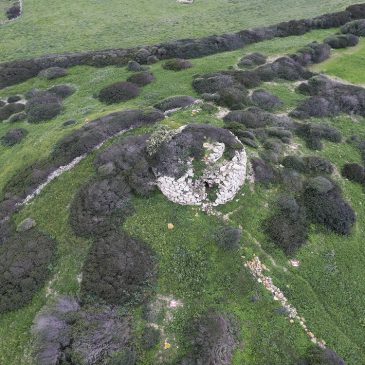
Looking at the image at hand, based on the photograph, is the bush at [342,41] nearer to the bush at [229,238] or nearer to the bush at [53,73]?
the bush at [53,73]

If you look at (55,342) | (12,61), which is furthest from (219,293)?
(12,61)

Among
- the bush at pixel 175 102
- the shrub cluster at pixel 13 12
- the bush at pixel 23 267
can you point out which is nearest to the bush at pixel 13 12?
the shrub cluster at pixel 13 12

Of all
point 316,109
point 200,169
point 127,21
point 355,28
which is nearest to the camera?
point 200,169

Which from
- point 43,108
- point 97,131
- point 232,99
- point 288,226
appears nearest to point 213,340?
point 288,226

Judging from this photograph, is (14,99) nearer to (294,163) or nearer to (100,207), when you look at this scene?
(100,207)

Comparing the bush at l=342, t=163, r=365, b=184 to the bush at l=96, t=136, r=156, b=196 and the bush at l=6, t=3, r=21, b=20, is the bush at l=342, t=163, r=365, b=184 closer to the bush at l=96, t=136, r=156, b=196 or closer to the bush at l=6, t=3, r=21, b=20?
the bush at l=96, t=136, r=156, b=196

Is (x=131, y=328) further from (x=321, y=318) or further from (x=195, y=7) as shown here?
(x=195, y=7)
